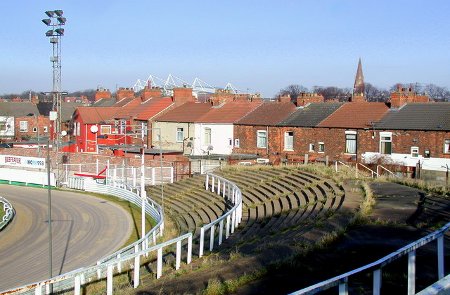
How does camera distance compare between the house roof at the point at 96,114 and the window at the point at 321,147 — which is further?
the house roof at the point at 96,114

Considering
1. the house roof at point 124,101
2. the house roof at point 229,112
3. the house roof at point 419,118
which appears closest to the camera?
the house roof at point 419,118

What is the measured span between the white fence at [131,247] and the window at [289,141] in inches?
422

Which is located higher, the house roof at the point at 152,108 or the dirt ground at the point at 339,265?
the house roof at the point at 152,108

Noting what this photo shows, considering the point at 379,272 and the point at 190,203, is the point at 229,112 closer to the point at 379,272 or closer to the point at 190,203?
the point at 190,203

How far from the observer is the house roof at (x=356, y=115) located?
119 feet

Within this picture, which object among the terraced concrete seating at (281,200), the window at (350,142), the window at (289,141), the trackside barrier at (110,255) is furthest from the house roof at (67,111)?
the terraced concrete seating at (281,200)

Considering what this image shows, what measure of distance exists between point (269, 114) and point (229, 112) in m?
4.70

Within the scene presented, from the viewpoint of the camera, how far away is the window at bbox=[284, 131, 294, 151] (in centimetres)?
4025

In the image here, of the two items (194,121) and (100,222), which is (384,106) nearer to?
(194,121)

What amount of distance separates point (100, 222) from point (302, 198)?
1097 cm

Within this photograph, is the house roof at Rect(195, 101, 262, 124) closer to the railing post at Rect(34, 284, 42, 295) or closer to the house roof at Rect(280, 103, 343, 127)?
the house roof at Rect(280, 103, 343, 127)

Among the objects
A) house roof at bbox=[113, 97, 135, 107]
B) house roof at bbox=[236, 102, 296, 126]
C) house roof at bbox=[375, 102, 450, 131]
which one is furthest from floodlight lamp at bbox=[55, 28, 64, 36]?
house roof at bbox=[375, 102, 450, 131]

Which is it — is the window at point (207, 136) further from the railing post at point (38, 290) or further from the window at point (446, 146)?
the railing post at point (38, 290)

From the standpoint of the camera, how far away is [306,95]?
143 feet
